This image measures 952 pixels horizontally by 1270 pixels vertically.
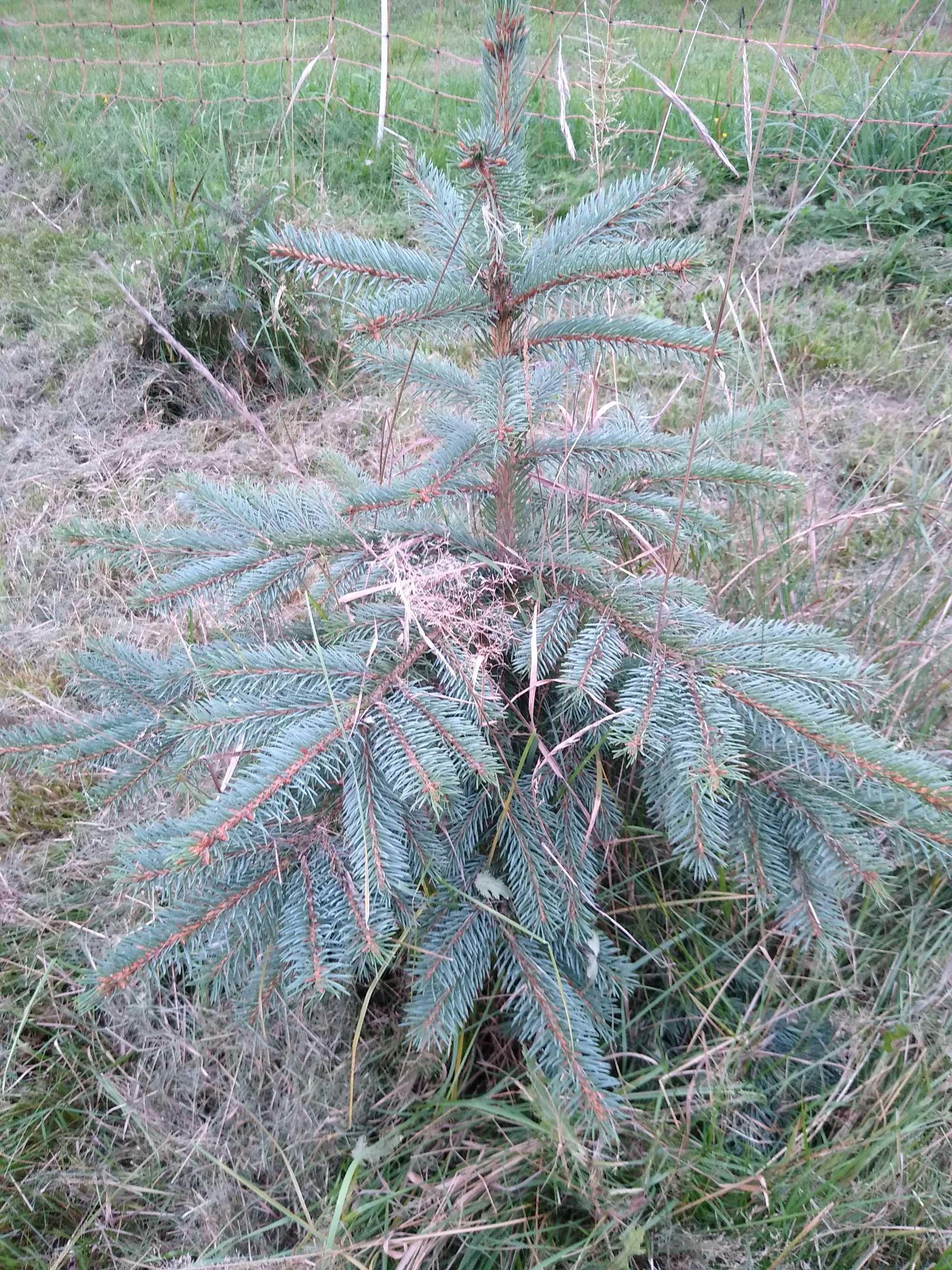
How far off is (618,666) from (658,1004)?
2.05 ft

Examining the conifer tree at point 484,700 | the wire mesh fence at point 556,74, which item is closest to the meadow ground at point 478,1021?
the conifer tree at point 484,700

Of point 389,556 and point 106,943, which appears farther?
point 106,943

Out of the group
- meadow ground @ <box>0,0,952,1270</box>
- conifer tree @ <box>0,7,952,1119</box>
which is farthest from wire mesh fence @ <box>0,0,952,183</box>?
conifer tree @ <box>0,7,952,1119</box>

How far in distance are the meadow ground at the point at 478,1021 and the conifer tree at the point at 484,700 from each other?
158 mm

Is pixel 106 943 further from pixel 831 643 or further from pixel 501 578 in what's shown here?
pixel 831 643

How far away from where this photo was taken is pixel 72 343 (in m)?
3.42

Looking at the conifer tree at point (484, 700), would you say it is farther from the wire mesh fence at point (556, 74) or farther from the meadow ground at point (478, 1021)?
the wire mesh fence at point (556, 74)

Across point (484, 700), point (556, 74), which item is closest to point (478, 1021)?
point (484, 700)

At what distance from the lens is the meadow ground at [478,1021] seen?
1245 millimetres

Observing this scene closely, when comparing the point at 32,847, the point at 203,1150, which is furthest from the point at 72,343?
the point at 203,1150

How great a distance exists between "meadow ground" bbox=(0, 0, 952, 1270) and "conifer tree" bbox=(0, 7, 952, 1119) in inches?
6.2

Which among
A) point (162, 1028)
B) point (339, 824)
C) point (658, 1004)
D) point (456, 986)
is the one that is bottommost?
point (162, 1028)

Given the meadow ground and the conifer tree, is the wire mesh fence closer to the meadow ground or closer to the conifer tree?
the meadow ground

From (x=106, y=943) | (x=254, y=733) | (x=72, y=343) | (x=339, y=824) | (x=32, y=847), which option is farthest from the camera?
(x=72, y=343)
